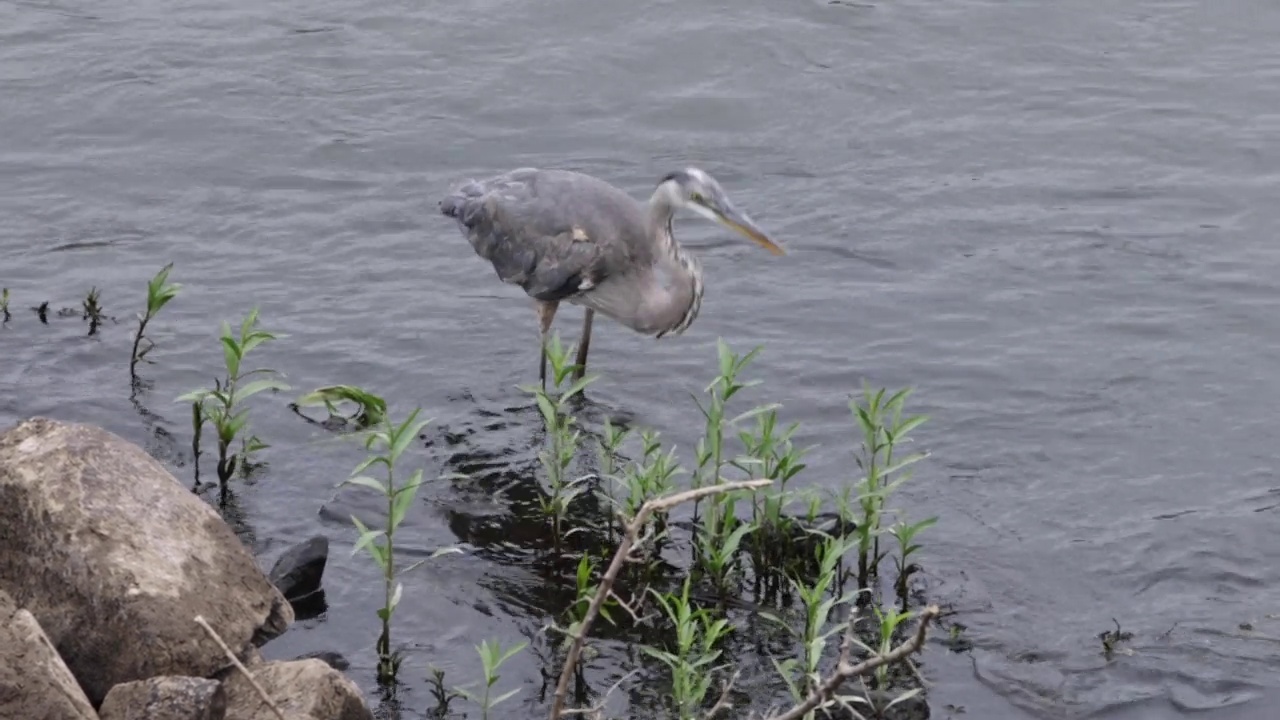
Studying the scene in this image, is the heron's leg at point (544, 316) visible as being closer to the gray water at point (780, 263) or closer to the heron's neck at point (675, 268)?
the gray water at point (780, 263)

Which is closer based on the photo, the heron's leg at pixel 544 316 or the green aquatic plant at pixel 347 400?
the green aquatic plant at pixel 347 400

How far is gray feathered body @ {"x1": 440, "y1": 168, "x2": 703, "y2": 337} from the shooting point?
8555mm

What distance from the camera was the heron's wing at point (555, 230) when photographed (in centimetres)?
860

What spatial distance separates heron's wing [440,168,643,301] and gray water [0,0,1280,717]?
472mm

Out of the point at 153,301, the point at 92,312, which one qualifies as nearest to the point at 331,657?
the point at 153,301

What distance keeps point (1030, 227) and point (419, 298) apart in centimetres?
339

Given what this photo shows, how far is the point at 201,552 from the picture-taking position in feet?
18.1

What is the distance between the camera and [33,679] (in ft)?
15.4

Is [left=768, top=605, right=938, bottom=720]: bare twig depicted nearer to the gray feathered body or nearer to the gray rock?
the gray rock

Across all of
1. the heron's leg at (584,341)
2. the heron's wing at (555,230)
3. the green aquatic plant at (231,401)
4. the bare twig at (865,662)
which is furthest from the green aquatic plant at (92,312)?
the bare twig at (865,662)

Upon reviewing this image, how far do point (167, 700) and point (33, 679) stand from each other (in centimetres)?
35

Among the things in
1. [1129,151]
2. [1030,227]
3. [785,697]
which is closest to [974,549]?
[785,697]

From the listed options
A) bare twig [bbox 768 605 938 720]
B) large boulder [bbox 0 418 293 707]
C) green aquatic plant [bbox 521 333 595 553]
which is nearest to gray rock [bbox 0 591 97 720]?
large boulder [bbox 0 418 293 707]

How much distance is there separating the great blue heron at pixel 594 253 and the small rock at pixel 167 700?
148 inches
